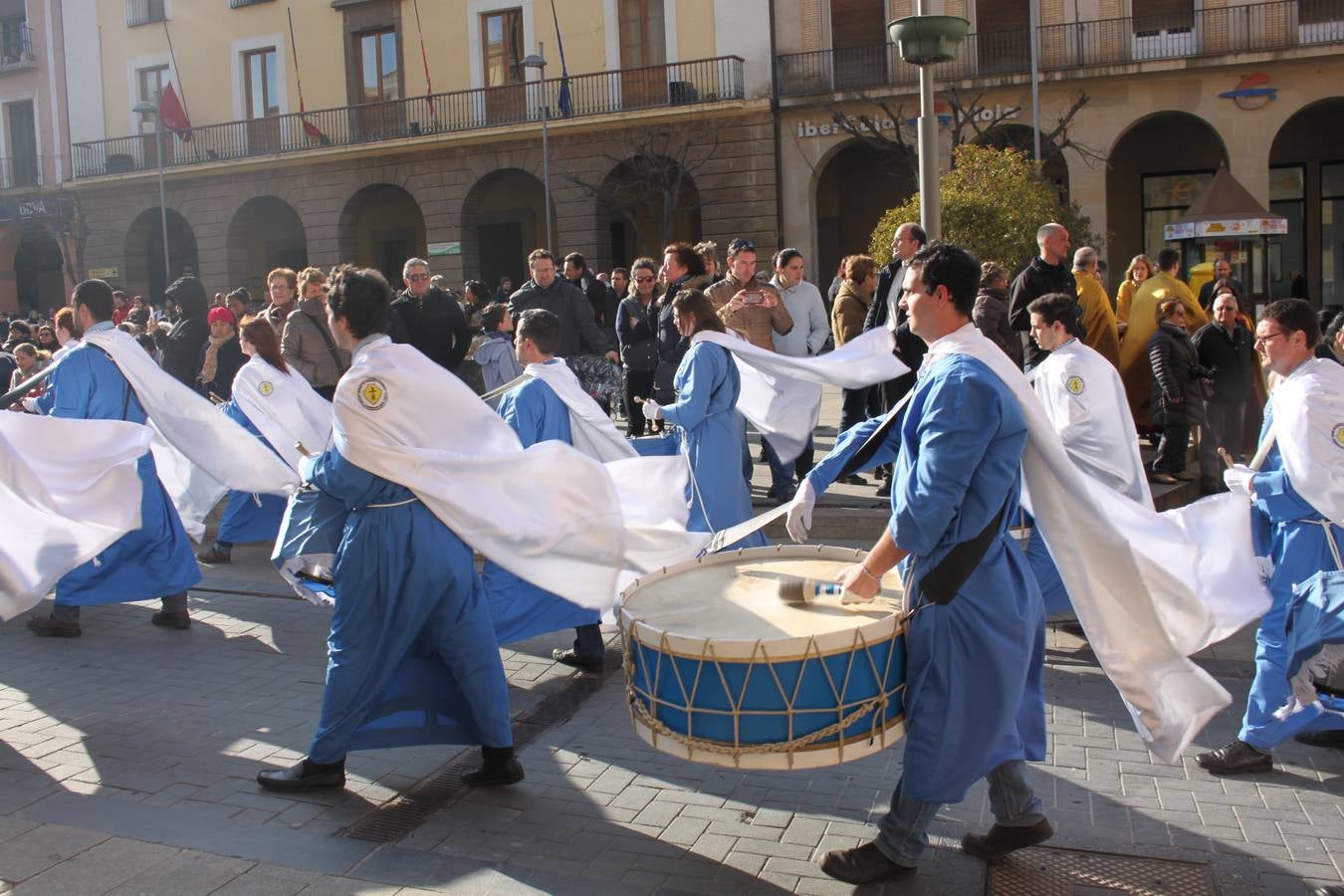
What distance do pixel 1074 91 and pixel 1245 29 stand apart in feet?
11.0

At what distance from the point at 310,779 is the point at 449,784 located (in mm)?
522

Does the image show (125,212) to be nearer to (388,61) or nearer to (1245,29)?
(388,61)

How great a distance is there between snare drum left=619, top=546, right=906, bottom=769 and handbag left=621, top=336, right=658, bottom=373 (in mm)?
8222

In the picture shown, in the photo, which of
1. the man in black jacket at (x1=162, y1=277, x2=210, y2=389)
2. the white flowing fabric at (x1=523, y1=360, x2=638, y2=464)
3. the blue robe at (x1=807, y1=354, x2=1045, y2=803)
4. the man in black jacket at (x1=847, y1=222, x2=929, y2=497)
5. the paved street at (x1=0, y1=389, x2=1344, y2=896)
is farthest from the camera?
the man in black jacket at (x1=162, y1=277, x2=210, y2=389)

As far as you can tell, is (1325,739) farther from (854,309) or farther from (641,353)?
(641,353)

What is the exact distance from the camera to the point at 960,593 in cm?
380

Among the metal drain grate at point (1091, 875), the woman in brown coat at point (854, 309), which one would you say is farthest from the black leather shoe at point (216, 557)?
the metal drain grate at point (1091, 875)

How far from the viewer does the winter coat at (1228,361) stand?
33.1 feet

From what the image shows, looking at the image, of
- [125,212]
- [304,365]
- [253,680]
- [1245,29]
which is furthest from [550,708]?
[125,212]

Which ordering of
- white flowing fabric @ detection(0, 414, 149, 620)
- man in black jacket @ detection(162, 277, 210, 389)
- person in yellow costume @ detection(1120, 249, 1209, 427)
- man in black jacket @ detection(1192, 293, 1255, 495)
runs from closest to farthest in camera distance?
white flowing fabric @ detection(0, 414, 149, 620)
man in black jacket @ detection(1192, 293, 1255, 495)
man in black jacket @ detection(162, 277, 210, 389)
person in yellow costume @ detection(1120, 249, 1209, 427)

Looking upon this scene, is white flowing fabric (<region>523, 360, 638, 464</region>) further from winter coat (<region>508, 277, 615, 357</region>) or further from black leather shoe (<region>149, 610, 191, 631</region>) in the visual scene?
winter coat (<region>508, 277, 615, 357</region>)

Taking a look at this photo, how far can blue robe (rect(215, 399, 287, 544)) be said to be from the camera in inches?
353

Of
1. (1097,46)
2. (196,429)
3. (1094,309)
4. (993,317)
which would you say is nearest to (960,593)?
(993,317)

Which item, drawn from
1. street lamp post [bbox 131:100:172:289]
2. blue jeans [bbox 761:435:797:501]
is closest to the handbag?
blue jeans [bbox 761:435:797:501]
